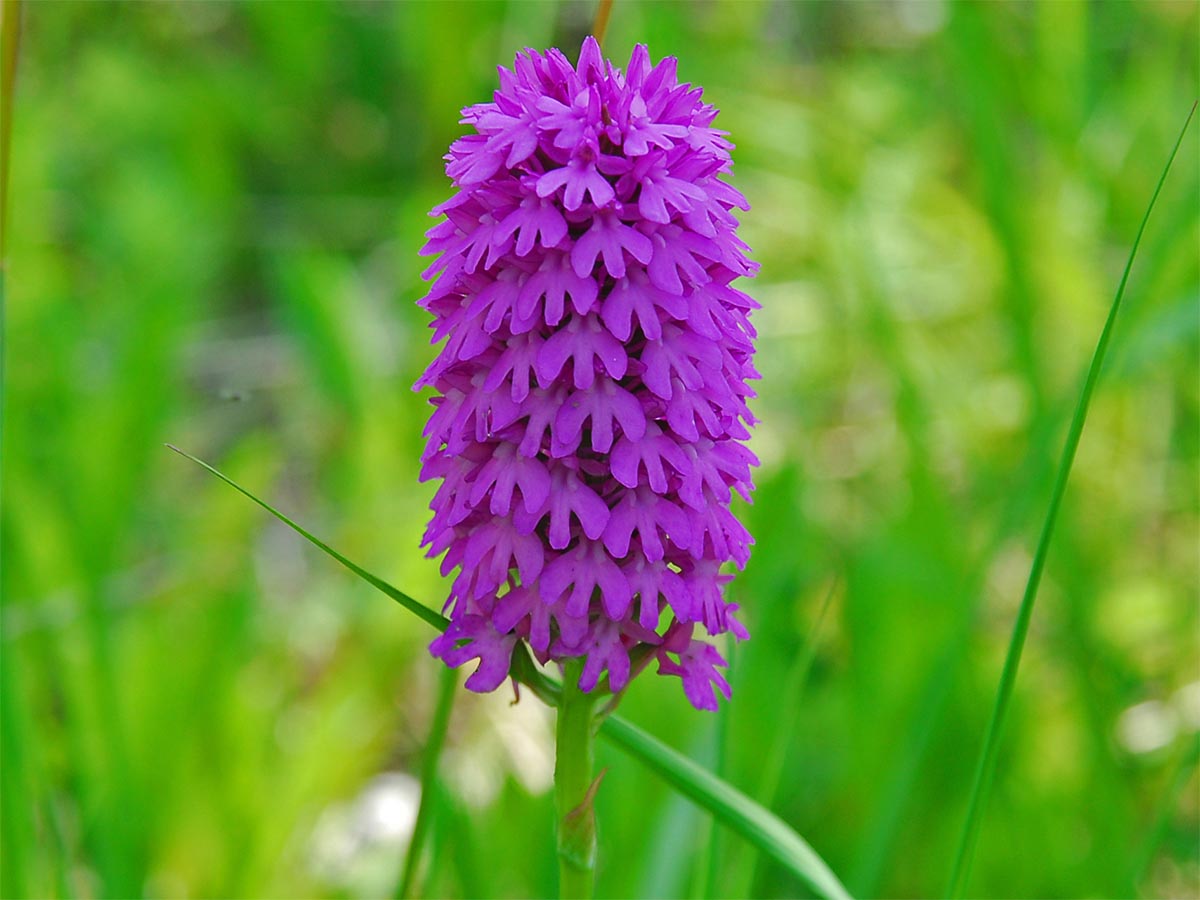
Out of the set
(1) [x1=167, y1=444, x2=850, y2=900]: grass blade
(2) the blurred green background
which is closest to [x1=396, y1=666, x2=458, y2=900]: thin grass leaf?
(1) [x1=167, y1=444, x2=850, y2=900]: grass blade

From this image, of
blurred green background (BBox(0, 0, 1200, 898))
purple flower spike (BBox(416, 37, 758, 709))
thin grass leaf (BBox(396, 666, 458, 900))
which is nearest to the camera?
purple flower spike (BBox(416, 37, 758, 709))

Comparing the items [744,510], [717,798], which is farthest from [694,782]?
[744,510]

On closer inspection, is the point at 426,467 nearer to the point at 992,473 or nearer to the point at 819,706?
the point at 819,706

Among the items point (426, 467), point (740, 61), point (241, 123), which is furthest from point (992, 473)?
point (241, 123)

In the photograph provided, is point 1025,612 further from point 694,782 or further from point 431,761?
point 431,761

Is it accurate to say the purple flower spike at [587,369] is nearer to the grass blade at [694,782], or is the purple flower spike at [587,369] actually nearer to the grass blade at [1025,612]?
the grass blade at [694,782]

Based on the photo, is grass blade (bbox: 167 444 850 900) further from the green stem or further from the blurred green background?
the blurred green background
